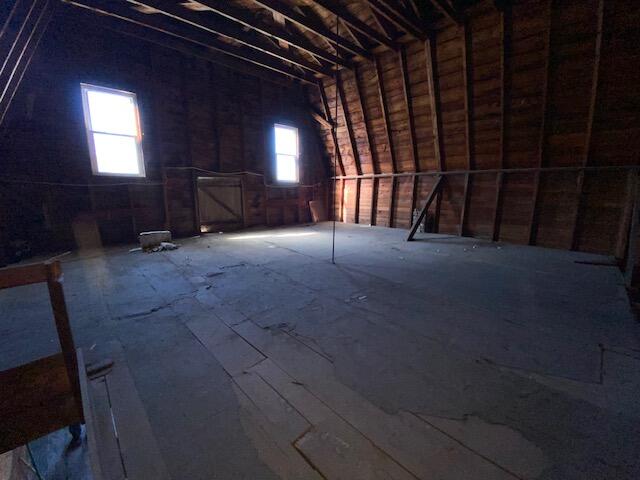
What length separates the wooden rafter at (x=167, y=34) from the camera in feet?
15.7

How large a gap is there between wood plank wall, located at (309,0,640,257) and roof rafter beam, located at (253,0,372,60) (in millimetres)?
777

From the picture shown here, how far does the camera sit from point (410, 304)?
8.75 feet

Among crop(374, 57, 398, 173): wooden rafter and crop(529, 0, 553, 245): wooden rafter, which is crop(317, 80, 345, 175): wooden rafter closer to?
crop(374, 57, 398, 173): wooden rafter

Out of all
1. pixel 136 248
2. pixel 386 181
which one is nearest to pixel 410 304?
pixel 136 248

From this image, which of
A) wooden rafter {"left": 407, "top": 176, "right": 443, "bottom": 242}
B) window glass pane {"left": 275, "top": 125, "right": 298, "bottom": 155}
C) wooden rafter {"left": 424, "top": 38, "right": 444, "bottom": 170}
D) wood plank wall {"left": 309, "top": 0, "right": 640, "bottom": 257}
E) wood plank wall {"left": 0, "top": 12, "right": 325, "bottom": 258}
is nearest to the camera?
wood plank wall {"left": 309, "top": 0, "right": 640, "bottom": 257}

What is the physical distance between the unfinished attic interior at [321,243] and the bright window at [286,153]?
95 millimetres

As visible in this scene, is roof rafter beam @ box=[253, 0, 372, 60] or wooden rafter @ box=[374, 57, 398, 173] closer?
roof rafter beam @ box=[253, 0, 372, 60]

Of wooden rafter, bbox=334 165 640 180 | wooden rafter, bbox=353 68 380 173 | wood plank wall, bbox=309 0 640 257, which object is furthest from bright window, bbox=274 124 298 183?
wooden rafter, bbox=353 68 380 173

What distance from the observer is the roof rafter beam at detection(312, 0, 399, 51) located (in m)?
4.50

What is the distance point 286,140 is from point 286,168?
0.90 meters

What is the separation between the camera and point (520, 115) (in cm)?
514

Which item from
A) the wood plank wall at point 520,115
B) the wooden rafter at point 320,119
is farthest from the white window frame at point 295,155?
the wood plank wall at point 520,115

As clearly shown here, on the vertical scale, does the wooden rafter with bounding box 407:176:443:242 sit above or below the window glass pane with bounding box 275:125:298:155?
below

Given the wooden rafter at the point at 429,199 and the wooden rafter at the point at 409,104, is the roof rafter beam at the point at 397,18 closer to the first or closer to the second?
the wooden rafter at the point at 409,104
